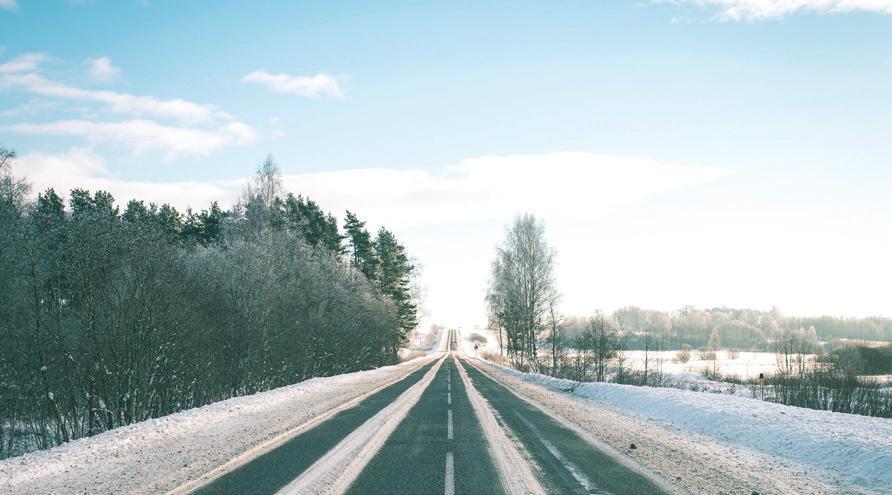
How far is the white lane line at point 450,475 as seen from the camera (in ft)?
22.6

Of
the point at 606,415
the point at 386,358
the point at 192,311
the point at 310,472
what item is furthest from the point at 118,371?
the point at 386,358

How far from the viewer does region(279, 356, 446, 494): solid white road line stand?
23.0 ft

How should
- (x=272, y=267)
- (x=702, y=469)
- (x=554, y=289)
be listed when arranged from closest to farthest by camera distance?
→ (x=702, y=469) → (x=272, y=267) → (x=554, y=289)

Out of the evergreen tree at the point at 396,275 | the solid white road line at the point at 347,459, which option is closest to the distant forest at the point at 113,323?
the solid white road line at the point at 347,459

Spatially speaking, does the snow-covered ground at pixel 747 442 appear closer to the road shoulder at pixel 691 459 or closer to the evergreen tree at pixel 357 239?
the road shoulder at pixel 691 459

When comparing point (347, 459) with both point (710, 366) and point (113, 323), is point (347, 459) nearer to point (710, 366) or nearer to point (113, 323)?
point (113, 323)

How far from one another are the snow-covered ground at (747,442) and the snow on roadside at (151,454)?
7.51 metres

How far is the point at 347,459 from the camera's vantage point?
866cm

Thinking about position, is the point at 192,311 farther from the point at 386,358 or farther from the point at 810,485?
the point at 386,358

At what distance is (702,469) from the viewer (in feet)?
27.2

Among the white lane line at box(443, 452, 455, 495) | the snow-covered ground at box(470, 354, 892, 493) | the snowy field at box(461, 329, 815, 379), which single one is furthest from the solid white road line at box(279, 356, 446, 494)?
the snowy field at box(461, 329, 815, 379)

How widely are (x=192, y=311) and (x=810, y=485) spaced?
59.6 feet

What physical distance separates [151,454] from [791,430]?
1284 cm

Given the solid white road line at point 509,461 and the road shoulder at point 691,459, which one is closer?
the solid white road line at point 509,461
